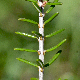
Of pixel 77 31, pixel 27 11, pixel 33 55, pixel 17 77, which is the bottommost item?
pixel 17 77

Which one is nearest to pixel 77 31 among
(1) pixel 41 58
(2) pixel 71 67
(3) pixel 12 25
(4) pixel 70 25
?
(4) pixel 70 25

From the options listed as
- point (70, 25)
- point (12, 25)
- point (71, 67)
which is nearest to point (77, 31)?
point (70, 25)

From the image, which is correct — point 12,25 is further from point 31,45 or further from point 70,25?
point 70,25

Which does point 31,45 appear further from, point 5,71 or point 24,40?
point 5,71

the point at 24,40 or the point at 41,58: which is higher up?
the point at 41,58

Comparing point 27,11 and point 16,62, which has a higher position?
point 27,11

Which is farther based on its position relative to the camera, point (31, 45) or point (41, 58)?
point (31, 45)
